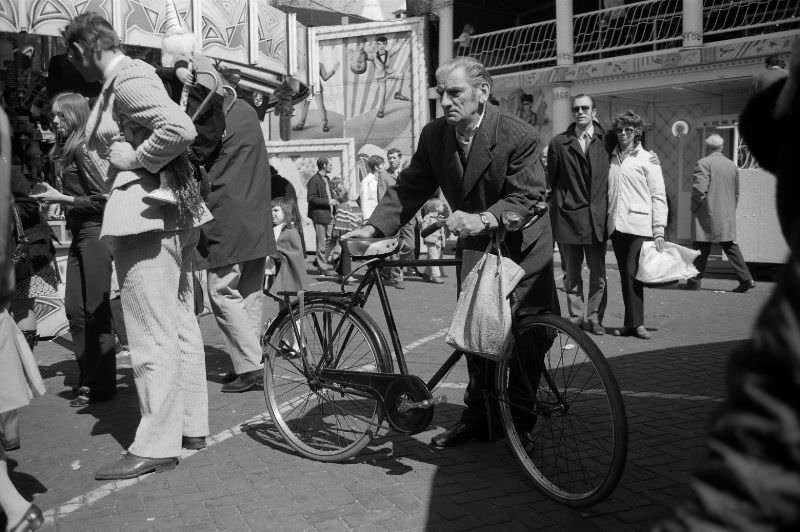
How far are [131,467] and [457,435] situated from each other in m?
1.67

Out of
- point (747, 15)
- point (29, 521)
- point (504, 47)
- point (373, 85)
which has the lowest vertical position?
point (29, 521)

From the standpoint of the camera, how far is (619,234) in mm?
7715

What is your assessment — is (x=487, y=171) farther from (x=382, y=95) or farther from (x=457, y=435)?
(x=382, y=95)

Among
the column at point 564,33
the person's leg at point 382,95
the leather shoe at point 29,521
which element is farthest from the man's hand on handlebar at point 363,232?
the person's leg at point 382,95

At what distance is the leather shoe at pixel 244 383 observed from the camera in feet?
18.9

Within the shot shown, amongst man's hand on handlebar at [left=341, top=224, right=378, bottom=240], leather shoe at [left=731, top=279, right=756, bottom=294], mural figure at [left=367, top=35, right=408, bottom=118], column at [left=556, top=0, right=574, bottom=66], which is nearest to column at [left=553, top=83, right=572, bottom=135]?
column at [left=556, top=0, right=574, bottom=66]

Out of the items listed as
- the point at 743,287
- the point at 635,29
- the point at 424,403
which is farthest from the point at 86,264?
the point at 635,29

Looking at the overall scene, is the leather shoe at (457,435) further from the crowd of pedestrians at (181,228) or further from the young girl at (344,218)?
the young girl at (344,218)

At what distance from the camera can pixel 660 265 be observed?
7562 millimetres

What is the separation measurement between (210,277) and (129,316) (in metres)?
1.68

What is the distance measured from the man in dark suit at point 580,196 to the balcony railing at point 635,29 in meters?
11.9

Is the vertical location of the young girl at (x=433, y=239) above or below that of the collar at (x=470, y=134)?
below

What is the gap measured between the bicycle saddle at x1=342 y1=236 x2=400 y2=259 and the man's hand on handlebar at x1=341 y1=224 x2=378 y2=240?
0.26ft

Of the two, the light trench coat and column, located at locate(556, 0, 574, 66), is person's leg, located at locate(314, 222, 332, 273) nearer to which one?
the light trench coat
